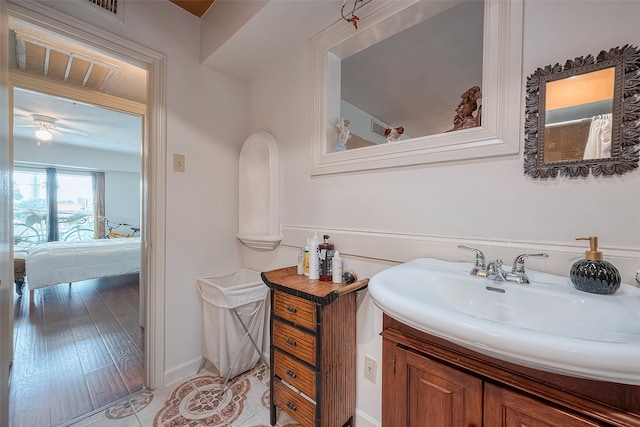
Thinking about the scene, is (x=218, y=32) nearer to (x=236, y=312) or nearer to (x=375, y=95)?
(x=375, y=95)

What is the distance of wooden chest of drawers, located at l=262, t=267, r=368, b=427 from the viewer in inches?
43.5

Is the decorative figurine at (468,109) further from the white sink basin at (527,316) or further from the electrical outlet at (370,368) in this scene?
the electrical outlet at (370,368)

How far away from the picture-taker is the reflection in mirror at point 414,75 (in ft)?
4.97

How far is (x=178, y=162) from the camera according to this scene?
172cm

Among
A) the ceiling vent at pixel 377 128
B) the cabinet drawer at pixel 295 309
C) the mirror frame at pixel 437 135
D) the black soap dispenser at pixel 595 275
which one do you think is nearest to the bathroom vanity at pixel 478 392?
the black soap dispenser at pixel 595 275

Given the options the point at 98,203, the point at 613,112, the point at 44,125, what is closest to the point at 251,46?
the point at 613,112

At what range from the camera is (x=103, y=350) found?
2.10 meters

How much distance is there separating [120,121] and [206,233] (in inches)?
126

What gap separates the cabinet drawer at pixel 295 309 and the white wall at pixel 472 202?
0.34 m

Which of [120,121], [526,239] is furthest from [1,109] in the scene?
[120,121]

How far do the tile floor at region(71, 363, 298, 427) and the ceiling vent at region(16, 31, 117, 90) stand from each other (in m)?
2.47

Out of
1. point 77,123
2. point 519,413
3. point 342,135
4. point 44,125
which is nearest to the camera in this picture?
point 519,413

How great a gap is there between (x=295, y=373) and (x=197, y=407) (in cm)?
76

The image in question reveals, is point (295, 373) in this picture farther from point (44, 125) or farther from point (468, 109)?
point (44, 125)
